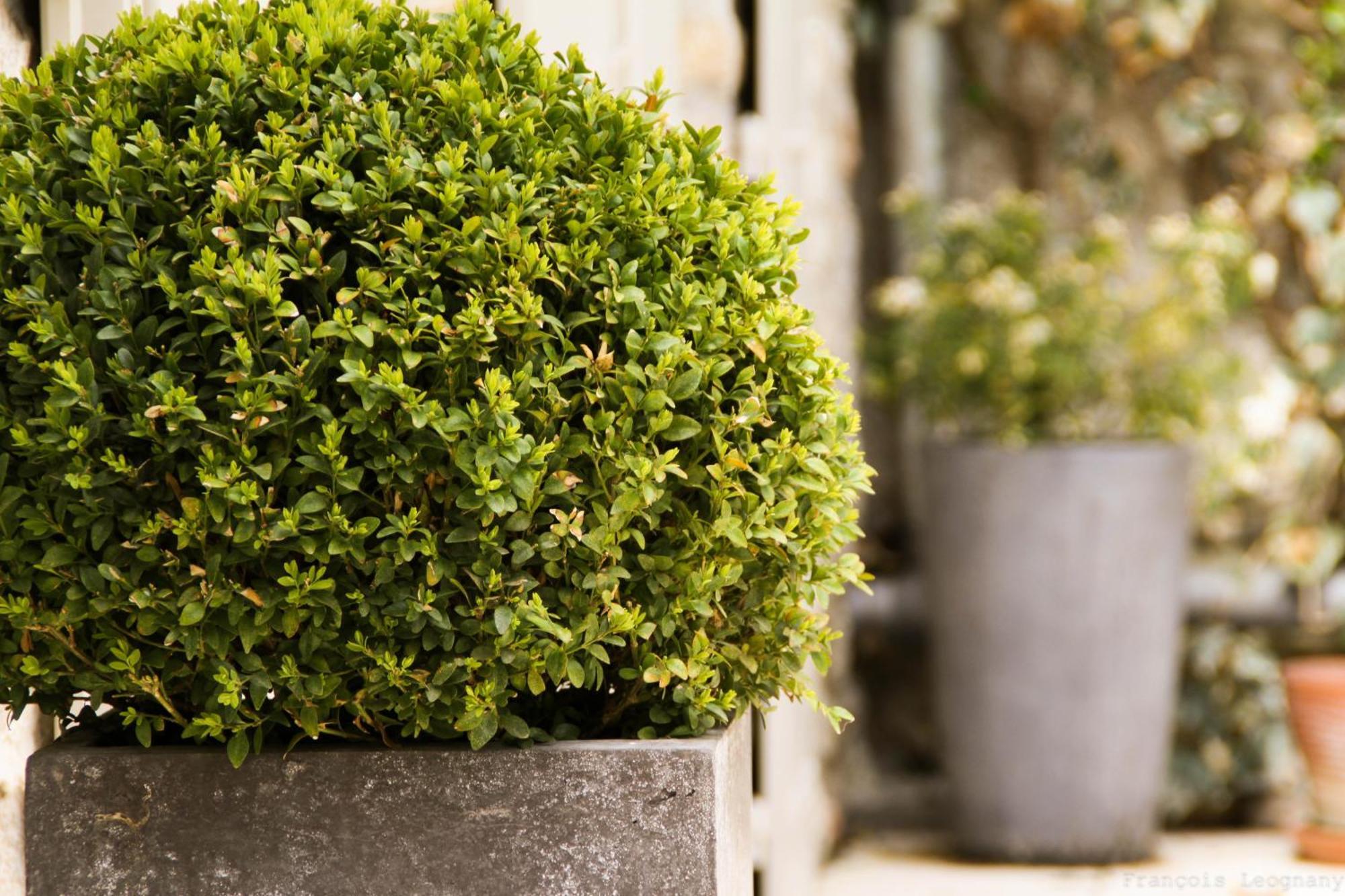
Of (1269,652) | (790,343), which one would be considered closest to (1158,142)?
(1269,652)

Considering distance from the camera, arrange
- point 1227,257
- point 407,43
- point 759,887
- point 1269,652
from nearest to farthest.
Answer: point 407,43 → point 759,887 → point 1227,257 → point 1269,652

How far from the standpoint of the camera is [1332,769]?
329cm

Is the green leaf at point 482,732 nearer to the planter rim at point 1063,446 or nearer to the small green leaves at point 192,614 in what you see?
the small green leaves at point 192,614

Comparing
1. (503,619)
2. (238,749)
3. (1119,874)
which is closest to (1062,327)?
(1119,874)

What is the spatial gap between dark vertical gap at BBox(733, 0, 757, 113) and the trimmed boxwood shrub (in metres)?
1.92

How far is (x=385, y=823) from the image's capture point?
1.22m

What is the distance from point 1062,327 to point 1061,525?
19.1 inches

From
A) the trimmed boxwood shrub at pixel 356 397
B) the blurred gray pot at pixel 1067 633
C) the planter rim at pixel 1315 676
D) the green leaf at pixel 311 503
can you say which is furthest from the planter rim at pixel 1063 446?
the green leaf at pixel 311 503

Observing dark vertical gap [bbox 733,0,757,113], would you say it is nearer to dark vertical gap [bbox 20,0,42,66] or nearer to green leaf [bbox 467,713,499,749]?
dark vertical gap [bbox 20,0,42,66]

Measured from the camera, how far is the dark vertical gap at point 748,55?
3.15 metres

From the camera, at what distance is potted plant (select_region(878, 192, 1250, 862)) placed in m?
3.33

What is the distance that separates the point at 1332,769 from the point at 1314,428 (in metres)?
0.95

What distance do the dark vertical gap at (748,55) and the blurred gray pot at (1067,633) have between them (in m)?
0.95

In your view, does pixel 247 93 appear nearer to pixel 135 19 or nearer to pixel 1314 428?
pixel 135 19
